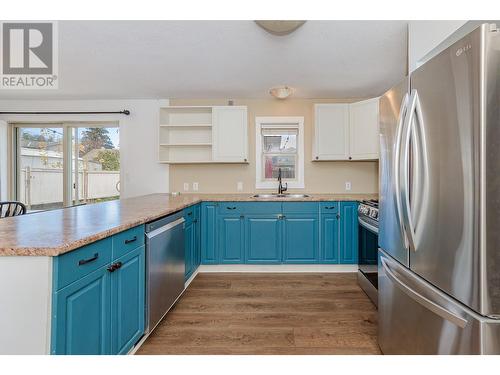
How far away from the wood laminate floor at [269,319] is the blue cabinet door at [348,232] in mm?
297

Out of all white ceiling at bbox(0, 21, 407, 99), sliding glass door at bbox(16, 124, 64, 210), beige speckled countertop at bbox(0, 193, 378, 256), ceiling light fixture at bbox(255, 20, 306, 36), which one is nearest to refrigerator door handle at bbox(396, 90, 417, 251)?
ceiling light fixture at bbox(255, 20, 306, 36)

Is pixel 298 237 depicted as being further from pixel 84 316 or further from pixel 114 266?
pixel 84 316

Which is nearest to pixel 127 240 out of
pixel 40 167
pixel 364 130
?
pixel 364 130

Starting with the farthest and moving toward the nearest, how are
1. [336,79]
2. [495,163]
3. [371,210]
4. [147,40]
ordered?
[336,79] < [371,210] < [147,40] < [495,163]

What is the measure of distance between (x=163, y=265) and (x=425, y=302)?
171 cm

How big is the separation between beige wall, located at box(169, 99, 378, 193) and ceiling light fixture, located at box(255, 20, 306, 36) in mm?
1793

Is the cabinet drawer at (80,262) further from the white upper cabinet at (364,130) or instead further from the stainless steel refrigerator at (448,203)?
the white upper cabinet at (364,130)

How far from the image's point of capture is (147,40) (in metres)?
2.35

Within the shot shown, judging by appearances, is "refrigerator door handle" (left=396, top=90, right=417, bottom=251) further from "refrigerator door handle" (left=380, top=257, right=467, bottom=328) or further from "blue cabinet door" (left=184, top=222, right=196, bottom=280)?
"blue cabinet door" (left=184, top=222, right=196, bottom=280)

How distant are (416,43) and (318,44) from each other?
0.77m

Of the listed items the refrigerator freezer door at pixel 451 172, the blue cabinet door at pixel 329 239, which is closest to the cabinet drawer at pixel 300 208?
the blue cabinet door at pixel 329 239

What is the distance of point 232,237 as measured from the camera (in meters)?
3.34
